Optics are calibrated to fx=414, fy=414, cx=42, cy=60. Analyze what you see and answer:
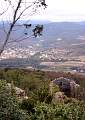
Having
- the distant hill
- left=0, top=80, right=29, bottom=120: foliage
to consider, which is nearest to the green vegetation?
left=0, top=80, right=29, bottom=120: foliage

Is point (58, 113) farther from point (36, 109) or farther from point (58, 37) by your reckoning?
point (58, 37)

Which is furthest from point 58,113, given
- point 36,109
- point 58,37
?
point 58,37

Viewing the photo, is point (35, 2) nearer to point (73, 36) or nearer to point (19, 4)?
point (19, 4)

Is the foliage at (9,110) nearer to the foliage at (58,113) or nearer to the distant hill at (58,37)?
the foliage at (58,113)

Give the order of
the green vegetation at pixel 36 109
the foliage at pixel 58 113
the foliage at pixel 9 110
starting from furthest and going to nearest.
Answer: the foliage at pixel 58 113 < the green vegetation at pixel 36 109 < the foliage at pixel 9 110

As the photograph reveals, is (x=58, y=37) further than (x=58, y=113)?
Yes

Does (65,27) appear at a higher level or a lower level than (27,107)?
lower

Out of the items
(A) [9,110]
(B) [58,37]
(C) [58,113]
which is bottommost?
(B) [58,37]

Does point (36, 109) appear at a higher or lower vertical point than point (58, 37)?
higher

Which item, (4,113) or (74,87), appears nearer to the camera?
(4,113)

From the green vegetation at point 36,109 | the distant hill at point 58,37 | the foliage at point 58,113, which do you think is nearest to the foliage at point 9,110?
the green vegetation at point 36,109

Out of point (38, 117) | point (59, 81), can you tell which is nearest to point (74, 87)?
point (59, 81)
